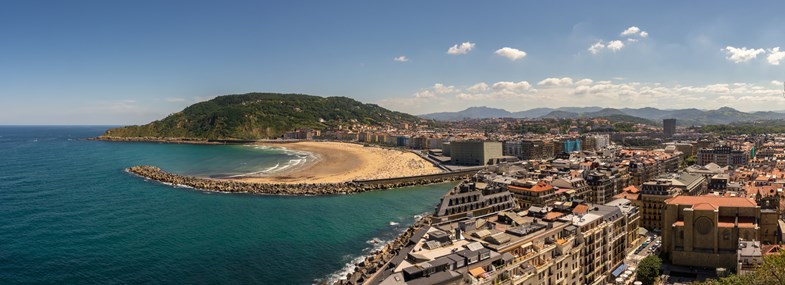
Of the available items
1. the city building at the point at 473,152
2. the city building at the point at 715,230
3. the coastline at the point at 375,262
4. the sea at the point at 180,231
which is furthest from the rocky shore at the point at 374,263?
the city building at the point at 473,152

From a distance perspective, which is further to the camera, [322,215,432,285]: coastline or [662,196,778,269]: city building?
[662,196,778,269]: city building

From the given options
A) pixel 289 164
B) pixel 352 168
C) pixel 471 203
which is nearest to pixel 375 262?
pixel 471 203

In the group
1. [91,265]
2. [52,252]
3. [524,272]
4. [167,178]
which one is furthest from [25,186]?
[524,272]

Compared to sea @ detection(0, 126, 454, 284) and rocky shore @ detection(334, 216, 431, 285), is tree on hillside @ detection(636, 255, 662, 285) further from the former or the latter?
sea @ detection(0, 126, 454, 284)

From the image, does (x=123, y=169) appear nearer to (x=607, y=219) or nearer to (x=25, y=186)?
(x=25, y=186)

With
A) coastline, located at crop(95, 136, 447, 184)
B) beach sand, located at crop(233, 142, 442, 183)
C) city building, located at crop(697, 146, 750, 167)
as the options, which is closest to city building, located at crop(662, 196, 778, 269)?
coastline, located at crop(95, 136, 447, 184)

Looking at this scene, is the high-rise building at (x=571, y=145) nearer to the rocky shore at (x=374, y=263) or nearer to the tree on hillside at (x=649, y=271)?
the rocky shore at (x=374, y=263)

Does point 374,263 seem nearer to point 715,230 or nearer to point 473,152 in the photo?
point 715,230
